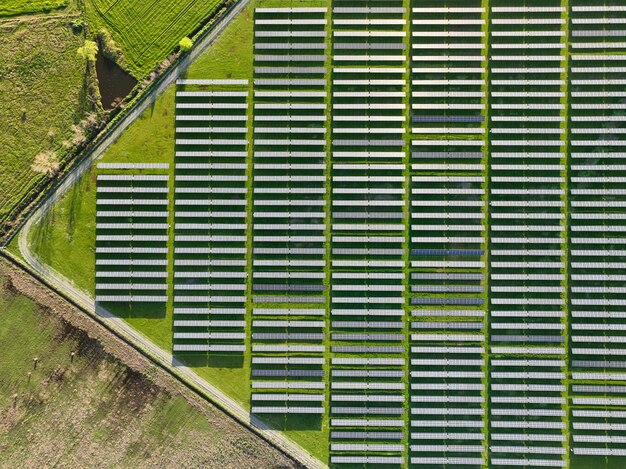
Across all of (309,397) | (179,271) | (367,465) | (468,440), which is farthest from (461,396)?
(179,271)

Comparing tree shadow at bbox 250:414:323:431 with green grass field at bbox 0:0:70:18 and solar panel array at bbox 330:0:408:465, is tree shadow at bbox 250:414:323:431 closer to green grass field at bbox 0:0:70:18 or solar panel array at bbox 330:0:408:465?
solar panel array at bbox 330:0:408:465

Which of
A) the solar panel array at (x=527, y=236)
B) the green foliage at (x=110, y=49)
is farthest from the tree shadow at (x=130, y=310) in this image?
the solar panel array at (x=527, y=236)

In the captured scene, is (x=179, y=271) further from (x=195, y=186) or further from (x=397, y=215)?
(x=397, y=215)

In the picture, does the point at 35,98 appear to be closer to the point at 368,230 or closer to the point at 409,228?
the point at 368,230

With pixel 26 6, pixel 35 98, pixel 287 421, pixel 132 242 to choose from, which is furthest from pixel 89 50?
pixel 287 421

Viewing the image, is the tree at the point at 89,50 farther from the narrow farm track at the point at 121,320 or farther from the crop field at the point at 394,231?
the crop field at the point at 394,231

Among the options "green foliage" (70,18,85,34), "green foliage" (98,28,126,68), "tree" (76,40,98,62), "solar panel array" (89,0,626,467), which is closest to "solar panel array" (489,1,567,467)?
"solar panel array" (89,0,626,467)
